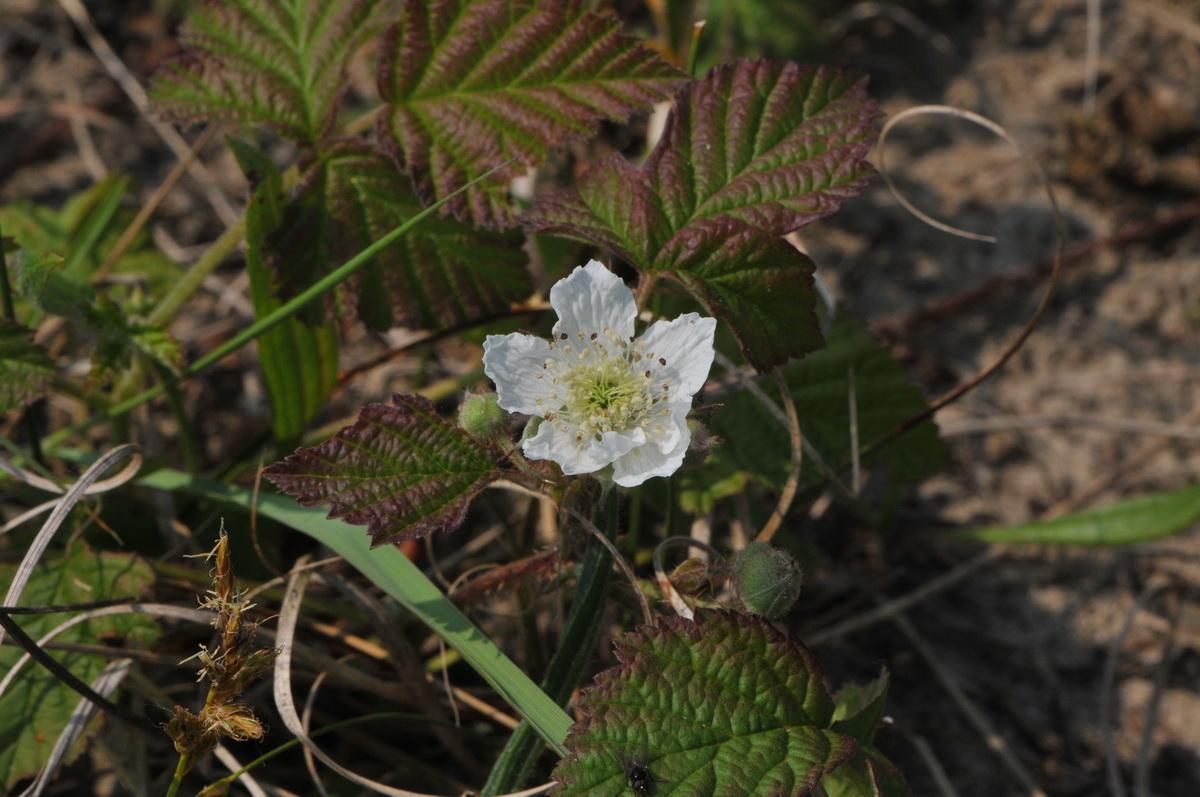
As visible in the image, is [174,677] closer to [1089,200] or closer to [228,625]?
[228,625]

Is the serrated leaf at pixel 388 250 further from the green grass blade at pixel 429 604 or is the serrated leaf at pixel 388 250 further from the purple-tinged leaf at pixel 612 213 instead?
the green grass blade at pixel 429 604

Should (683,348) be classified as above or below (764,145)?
below

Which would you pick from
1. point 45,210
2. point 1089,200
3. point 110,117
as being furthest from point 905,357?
point 110,117

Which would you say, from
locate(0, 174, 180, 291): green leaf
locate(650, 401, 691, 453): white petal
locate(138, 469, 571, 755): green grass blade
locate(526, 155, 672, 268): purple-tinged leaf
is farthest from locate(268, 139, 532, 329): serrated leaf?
locate(0, 174, 180, 291): green leaf

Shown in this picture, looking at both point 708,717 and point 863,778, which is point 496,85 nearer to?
point 708,717

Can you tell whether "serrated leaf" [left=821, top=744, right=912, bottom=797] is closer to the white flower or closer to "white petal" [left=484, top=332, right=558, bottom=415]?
the white flower

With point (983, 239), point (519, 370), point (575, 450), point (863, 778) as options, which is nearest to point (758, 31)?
point (983, 239)

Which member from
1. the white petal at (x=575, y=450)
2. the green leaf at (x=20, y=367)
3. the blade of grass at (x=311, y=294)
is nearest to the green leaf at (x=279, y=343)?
the blade of grass at (x=311, y=294)
